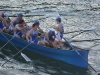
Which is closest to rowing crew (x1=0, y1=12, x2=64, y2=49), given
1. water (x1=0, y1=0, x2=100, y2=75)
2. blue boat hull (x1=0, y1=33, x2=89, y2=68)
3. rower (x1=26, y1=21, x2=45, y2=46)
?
rower (x1=26, y1=21, x2=45, y2=46)

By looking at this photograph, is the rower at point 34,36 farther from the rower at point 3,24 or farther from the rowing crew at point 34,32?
the rower at point 3,24

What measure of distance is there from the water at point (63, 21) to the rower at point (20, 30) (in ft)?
4.12

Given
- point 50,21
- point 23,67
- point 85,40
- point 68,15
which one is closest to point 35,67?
point 23,67

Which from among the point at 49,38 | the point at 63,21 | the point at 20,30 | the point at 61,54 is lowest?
the point at 63,21

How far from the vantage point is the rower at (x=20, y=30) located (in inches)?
783

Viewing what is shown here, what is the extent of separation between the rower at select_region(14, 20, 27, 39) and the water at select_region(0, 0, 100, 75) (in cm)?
126

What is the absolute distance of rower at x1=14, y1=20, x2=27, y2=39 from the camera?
19891mm

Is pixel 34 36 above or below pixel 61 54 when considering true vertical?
above

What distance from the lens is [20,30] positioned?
65.6 feet

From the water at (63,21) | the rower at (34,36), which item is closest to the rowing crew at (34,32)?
the rower at (34,36)

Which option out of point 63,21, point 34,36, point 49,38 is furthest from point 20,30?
point 63,21

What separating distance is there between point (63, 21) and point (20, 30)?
865 cm

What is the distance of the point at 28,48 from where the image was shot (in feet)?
64.6

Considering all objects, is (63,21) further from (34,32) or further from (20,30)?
(34,32)
